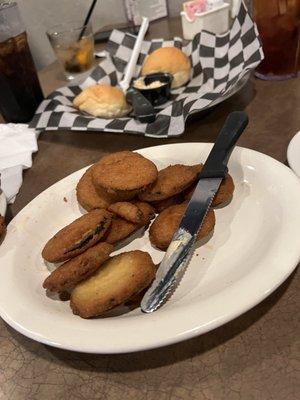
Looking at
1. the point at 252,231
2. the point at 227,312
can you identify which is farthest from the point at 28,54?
the point at 227,312

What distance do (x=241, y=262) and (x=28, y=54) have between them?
921mm

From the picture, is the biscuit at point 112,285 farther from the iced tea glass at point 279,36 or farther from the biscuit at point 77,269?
the iced tea glass at point 279,36

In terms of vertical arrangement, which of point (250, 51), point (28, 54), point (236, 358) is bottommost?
point (236, 358)

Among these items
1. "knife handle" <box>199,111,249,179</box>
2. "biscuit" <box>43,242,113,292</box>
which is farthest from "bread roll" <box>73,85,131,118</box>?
"biscuit" <box>43,242,113,292</box>

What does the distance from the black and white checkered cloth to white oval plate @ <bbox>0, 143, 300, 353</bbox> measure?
0.20 meters

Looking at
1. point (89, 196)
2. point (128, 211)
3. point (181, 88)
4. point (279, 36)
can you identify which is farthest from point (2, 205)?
point (279, 36)

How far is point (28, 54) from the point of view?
1.16 m

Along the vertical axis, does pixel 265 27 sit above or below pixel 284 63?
above

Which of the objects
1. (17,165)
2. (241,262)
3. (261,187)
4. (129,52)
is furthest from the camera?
(129,52)

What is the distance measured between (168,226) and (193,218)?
0.15 ft

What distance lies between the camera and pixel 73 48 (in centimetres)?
144

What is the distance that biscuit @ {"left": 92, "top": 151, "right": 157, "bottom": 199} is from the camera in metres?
0.64

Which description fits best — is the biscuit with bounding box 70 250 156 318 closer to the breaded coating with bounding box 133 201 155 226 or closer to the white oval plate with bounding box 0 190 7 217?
the breaded coating with bounding box 133 201 155 226

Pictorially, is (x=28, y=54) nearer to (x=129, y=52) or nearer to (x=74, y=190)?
(x=129, y=52)
